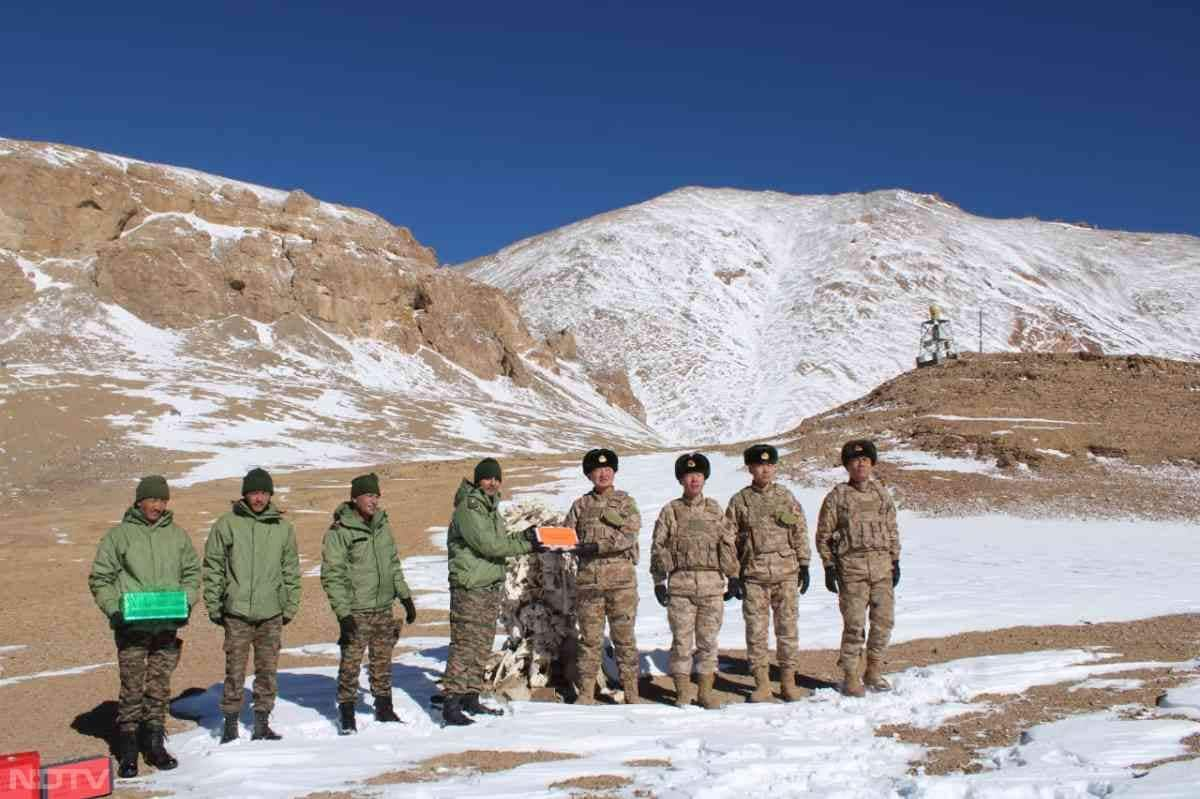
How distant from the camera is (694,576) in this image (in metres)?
8.30

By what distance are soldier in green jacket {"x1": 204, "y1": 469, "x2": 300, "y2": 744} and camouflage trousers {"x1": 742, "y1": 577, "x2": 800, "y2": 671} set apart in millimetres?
4045

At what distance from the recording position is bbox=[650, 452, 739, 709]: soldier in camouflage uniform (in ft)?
26.9

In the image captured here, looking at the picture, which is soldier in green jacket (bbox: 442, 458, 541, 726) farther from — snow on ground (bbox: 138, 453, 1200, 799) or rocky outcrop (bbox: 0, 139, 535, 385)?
rocky outcrop (bbox: 0, 139, 535, 385)

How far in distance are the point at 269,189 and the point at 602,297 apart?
4183 cm

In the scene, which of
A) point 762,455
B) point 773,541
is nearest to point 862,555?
point 773,541

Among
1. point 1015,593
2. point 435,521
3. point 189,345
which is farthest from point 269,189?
point 1015,593

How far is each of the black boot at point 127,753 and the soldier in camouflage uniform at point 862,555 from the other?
586 cm

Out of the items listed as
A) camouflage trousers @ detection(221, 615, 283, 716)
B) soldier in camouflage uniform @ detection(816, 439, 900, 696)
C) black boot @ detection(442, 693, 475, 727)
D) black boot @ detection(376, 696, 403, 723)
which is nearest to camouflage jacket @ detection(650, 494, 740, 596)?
soldier in camouflage uniform @ detection(816, 439, 900, 696)

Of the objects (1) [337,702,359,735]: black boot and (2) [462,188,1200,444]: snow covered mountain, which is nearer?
(1) [337,702,359,735]: black boot

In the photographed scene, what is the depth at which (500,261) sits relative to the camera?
14738cm

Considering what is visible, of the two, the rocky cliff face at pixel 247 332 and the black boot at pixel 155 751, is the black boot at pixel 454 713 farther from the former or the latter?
the rocky cliff face at pixel 247 332

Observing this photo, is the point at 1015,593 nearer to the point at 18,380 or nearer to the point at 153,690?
the point at 153,690

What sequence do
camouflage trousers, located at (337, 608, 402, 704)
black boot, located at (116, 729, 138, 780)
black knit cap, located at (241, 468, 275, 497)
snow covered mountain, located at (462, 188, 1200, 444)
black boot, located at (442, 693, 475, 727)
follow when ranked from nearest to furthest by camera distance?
black boot, located at (116, 729, 138, 780) < black knit cap, located at (241, 468, 275, 497) < camouflage trousers, located at (337, 608, 402, 704) < black boot, located at (442, 693, 475, 727) < snow covered mountain, located at (462, 188, 1200, 444)

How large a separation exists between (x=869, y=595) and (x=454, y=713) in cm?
398
